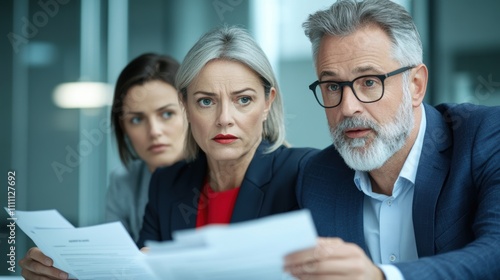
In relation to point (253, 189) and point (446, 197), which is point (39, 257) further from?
point (446, 197)

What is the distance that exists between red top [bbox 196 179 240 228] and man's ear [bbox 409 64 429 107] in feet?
2.82

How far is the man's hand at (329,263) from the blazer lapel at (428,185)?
0.56m

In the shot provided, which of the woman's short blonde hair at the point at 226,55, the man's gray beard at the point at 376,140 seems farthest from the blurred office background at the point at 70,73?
the man's gray beard at the point at 376,140

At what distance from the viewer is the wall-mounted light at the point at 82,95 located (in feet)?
20.3

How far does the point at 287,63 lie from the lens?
18.7 feet

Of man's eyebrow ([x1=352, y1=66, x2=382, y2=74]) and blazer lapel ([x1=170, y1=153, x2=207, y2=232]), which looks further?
blazer lapel ([x1=170, y1=153, x2=207, y2=232])

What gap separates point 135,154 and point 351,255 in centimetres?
250

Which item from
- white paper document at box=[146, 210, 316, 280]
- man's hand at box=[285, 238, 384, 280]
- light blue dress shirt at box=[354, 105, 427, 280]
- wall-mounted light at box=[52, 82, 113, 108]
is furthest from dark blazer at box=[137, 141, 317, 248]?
wall-mounted light at box=[52, 82, 113, 108]

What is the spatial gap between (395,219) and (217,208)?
31.3 inches

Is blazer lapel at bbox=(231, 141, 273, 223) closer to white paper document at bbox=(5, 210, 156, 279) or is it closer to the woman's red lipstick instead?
the woman's red lipstick

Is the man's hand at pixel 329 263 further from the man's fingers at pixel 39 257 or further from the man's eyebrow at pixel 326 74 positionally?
the man's fingers at pixel 39 257

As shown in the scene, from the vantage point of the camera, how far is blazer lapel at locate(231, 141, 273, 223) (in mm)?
2357

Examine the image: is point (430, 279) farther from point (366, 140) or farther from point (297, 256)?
point (366, 140)

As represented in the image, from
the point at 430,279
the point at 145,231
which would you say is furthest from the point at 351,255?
the point at 145,231
